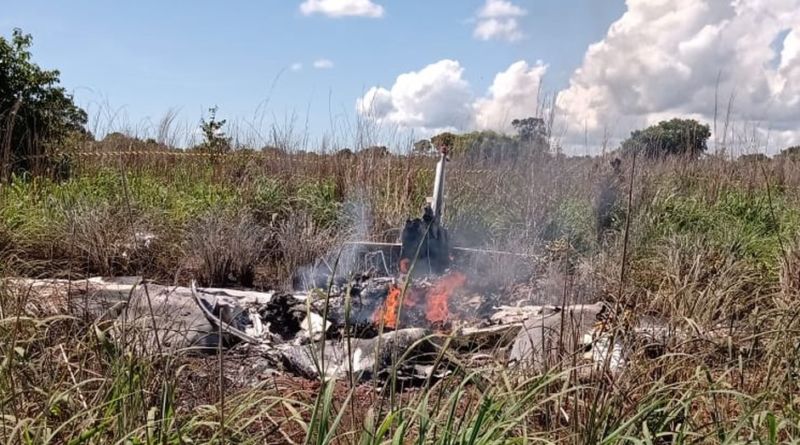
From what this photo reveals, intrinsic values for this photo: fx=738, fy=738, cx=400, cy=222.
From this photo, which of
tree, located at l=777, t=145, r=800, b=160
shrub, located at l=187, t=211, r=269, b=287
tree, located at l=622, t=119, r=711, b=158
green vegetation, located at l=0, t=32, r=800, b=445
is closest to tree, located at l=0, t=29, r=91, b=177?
green vegetation, located at l=0, t=32, r=800, b=445

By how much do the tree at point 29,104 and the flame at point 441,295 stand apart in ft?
18.2

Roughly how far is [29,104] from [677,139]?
31.6 feet

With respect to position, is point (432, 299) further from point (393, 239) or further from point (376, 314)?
point (393, 239)

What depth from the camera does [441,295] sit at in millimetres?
5195

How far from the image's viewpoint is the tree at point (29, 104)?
8945 mm

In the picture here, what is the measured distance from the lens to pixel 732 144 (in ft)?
32.8

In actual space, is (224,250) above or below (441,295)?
above

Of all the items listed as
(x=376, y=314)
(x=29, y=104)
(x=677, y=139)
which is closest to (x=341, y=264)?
(x=376, y=314)

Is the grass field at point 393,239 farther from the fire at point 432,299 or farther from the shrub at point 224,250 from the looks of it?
the fire at point 432,299

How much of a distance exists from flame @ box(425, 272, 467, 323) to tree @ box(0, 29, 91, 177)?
5.56 m

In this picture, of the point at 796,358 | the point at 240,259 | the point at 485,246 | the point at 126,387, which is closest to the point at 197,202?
the point at 240,259

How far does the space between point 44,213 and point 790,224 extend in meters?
6.38

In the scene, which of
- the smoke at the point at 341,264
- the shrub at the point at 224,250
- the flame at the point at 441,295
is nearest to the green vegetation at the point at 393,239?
the shrub at the point at 224,250

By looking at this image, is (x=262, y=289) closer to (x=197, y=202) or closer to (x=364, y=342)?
(x=197, y=202)
